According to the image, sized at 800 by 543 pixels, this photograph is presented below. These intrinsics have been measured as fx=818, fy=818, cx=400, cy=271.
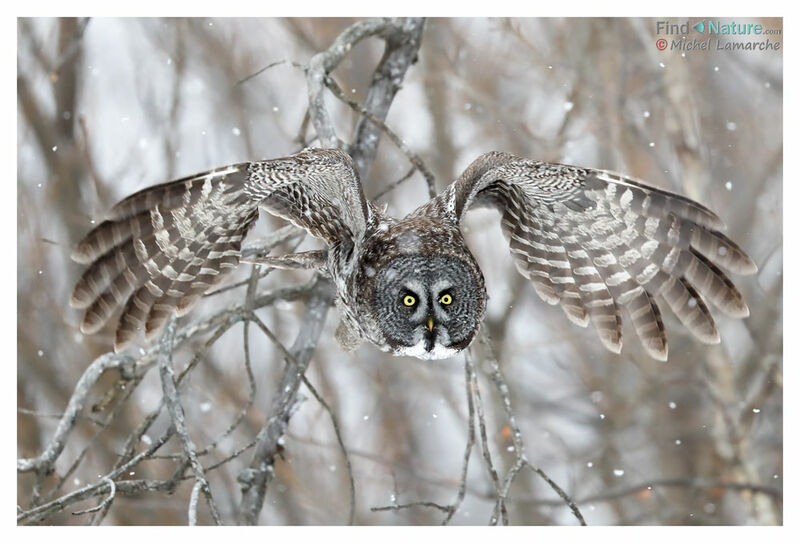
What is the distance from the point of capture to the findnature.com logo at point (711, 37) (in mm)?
5299

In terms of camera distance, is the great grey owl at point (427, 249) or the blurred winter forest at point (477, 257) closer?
the great grey owl at point (427, 249)

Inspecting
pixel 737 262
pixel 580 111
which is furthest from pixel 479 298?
pixel 580 111

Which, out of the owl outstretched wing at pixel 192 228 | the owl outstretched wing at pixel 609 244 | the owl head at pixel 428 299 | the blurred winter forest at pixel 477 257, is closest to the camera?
the owl head at pixel 428 299

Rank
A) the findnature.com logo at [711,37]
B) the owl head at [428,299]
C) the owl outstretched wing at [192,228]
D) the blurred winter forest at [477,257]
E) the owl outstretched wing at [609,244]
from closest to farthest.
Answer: the owl head at [428,299]
the owl outstretched wing at [192,228]
the owl outstretched wing at [609,244]
the findnature.com logo at [711,37]
the blurred winter forest at [477,257]

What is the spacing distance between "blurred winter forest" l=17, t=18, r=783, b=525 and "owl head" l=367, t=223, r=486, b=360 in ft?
10.3

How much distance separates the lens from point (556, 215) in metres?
3.69

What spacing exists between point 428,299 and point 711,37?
4201 mm

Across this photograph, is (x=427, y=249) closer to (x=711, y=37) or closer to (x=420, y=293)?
(x=420, y=293)

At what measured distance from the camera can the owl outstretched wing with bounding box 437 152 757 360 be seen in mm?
3348

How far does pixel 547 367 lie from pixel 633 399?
83cm

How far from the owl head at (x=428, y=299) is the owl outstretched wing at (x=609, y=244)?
1.27 feet

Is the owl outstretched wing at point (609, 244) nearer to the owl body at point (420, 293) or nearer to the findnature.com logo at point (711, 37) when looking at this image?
the owl body at point (420, 293)

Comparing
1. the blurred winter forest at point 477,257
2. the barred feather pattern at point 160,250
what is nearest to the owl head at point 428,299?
the barred feather pattern at point 160,250

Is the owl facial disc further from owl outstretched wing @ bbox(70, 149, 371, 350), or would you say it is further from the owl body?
owl outstretched wing @ bbox(70, 149, 371, 350)
